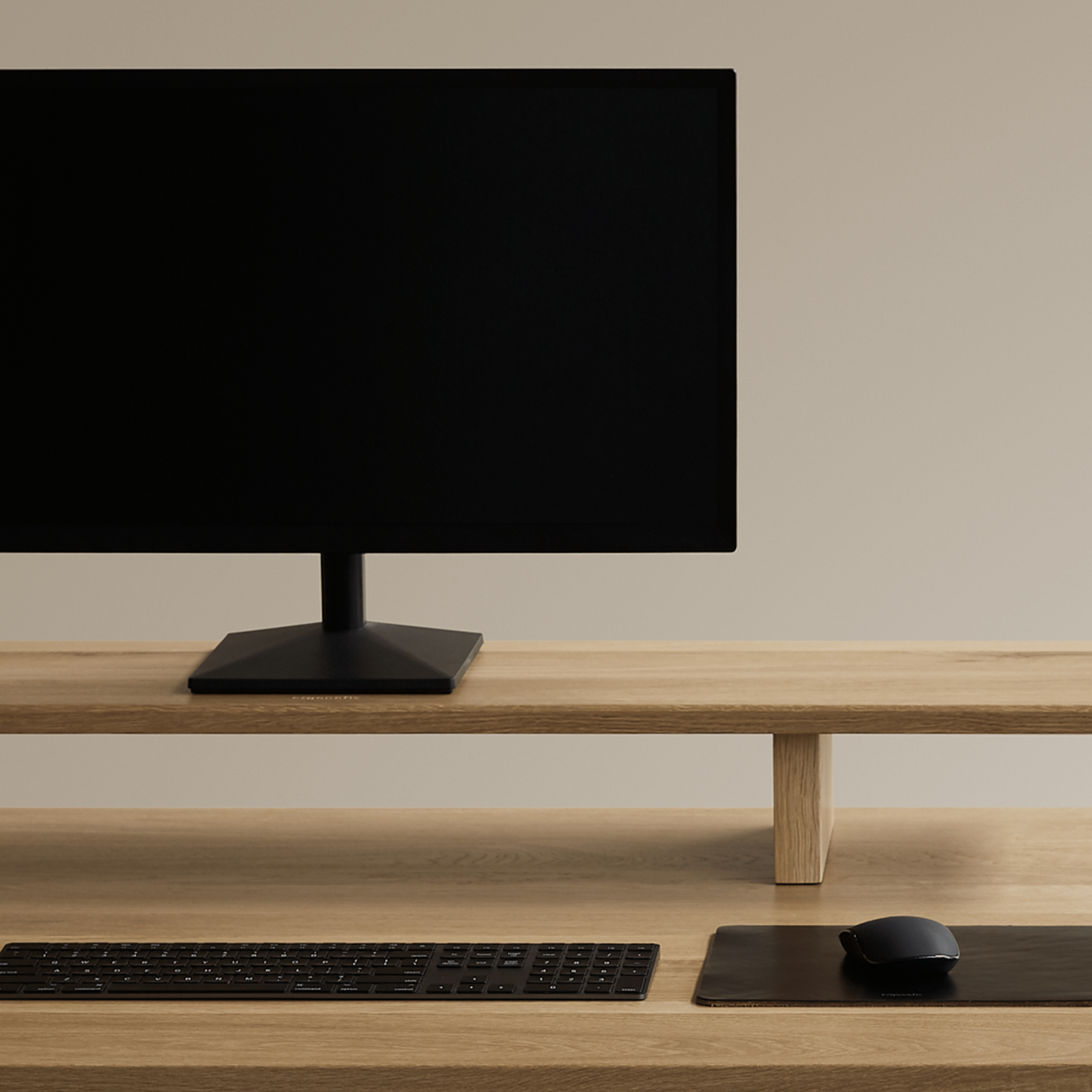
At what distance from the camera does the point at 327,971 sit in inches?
47.1

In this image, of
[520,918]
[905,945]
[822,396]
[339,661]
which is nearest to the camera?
[905,945]

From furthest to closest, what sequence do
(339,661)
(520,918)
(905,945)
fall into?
(339,661) → (520,918) → (905,945)

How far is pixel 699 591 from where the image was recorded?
2.58 metres

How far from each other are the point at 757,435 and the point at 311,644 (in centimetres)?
120

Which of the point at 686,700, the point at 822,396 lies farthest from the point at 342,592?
the point at 822,396

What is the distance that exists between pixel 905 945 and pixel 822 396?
4.80ft

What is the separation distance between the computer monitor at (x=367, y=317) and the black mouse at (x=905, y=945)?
1.33 feet

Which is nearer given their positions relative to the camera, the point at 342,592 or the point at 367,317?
the point at 367,317

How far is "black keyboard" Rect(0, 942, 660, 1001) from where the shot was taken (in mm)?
1155

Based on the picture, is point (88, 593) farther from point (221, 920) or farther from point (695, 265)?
point (695, 265)

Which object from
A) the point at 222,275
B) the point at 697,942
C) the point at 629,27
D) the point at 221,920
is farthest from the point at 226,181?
the point at 629,27

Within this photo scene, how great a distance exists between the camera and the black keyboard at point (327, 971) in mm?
1155

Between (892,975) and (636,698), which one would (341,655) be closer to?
(636,698)

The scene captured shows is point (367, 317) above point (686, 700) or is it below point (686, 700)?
above
